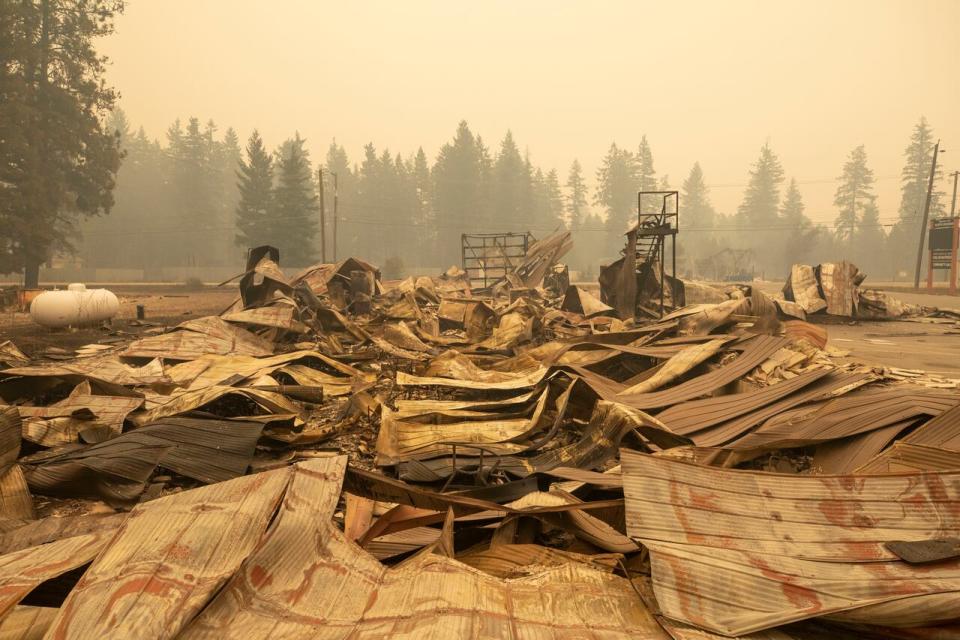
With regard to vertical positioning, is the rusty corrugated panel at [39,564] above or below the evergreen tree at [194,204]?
below

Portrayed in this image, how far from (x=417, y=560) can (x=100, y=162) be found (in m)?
35.6

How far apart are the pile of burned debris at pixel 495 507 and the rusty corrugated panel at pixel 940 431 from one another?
0.5 inches

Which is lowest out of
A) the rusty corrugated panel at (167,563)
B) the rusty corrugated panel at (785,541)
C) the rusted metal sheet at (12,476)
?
the rusted metal sheet at (12,476)

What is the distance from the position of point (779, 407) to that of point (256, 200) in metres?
52.4

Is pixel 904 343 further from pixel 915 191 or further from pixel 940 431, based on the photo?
pixel 915 191

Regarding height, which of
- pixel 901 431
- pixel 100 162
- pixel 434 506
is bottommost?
pixel 434 506

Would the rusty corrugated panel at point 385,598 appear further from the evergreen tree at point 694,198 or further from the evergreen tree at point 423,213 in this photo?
the evergreen tree at point 694,198

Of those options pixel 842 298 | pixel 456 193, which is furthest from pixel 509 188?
pixel 842 298

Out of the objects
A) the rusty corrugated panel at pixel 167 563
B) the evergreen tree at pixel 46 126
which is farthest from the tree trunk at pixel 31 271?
the rusty corrugated panel at pixel 167 563

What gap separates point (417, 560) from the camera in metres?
1.98

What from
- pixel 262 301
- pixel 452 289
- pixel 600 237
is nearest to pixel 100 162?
pixel 452 289

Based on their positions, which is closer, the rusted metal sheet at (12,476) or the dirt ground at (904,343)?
the rusted metal sheet at (12,476)

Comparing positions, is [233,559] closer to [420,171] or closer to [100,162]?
[100,162]

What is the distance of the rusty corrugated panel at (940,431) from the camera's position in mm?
2988
